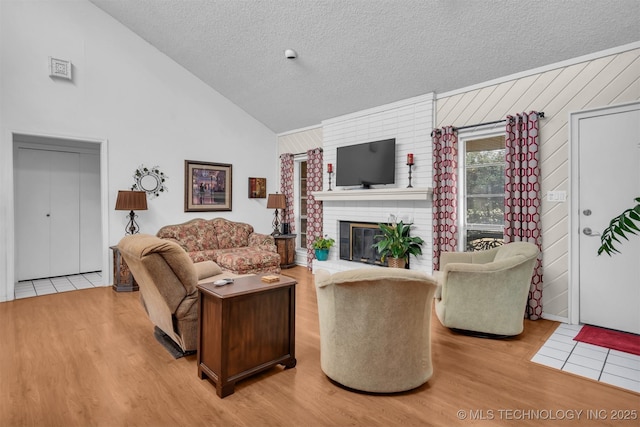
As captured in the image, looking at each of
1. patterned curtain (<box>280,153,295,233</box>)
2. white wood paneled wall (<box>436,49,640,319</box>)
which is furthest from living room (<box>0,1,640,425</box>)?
patterned curtain (<box>280,153,295,233</box>)

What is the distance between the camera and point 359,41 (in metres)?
3.95

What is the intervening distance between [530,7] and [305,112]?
3523 millimetres

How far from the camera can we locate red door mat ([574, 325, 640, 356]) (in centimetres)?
288

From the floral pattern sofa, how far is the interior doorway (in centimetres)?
112

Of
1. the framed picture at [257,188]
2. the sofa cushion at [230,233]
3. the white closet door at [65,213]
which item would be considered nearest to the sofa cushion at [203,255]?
the sofa cushion at [230,233]

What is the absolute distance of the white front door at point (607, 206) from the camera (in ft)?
10.2

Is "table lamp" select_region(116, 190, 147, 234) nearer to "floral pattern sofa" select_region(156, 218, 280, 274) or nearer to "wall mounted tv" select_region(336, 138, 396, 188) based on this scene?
"floral pattern sofa" select_region(156, 218, 280, 274)

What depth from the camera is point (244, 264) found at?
503cm

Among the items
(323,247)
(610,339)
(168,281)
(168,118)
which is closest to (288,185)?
(323,247)

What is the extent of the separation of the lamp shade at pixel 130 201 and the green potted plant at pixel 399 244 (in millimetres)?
3441

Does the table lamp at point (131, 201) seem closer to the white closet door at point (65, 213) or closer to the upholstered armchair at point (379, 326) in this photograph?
the white closet door at point (65, 213)

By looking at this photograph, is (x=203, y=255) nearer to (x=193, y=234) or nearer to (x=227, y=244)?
(x=193, y=234)

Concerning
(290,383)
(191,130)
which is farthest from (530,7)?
(191,130)

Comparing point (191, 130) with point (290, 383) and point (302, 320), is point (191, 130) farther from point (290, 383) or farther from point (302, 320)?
point (290, 383)
